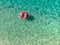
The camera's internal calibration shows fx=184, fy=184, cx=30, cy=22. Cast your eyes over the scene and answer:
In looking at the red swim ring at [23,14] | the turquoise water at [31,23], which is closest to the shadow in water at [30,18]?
the turquoise water at [31,23]

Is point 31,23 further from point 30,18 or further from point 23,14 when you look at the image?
point 23,14

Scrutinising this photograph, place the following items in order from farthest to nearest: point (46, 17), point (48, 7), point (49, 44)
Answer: point (48, 7)
point (46, 17)
point (49, 44)

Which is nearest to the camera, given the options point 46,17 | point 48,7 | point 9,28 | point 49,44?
point 49,44

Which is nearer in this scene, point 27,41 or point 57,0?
point 27,41

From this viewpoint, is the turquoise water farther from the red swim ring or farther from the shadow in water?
the red swim ring

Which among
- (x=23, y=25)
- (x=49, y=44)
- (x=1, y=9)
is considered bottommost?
(x=49, y=44)

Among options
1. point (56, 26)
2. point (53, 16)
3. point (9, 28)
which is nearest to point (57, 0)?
point (53, 16)

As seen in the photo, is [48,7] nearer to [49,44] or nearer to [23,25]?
[23,25]

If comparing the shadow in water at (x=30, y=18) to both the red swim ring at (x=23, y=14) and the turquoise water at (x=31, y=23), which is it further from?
the red swim ring at (x=23, y=14)

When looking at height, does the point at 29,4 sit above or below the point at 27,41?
above
